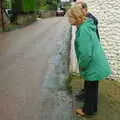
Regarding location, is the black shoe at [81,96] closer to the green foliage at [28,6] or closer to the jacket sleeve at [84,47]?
the jacket sleeve at [84,47]

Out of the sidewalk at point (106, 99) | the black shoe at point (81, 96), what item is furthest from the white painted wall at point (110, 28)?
the black shoe at point (81, 96)

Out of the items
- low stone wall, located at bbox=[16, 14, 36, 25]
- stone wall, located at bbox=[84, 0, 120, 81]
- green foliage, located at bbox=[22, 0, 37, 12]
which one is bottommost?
low stone wall, located at bbox=[16, 14, 36, 25]

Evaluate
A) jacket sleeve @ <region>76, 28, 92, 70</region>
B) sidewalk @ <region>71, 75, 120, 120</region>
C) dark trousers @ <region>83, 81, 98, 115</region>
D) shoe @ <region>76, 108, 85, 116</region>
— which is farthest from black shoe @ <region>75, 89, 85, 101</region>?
jacket sleeve @ <region>76, 28, 92, 70</region>

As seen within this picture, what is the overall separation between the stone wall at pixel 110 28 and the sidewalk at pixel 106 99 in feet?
1.68

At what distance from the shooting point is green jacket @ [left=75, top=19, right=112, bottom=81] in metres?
6.49

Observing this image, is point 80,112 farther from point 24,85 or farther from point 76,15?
point 24,85

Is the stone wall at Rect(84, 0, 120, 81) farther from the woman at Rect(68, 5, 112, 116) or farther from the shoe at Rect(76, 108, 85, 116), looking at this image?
the woman at Rect(68, 5, 112, 116)

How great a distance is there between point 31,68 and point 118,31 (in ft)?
13.0

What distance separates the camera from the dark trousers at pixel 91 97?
22.4 ft

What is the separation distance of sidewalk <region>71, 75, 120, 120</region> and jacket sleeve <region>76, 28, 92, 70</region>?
1.05 metres

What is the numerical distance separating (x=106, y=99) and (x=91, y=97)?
1.19 metres

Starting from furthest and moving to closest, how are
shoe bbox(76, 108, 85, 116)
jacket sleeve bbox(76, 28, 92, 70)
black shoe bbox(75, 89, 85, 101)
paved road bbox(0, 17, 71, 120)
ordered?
black shoe bbox(75, 89, 85, 101)
paved road bbox(0, 17, 71, 120)
shoe bbox(76, 108, 85, 116)
jacket sleeve bbox(76, 28, 92, 70)

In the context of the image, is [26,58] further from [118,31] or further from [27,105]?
[27,105]

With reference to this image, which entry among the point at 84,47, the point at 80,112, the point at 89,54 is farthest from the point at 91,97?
the point at 84,47
